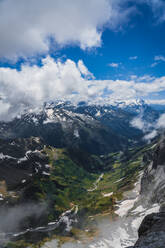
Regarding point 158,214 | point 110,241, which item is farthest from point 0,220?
point 158,214

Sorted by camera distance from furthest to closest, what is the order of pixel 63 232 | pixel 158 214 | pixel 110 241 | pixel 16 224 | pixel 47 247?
pixel 16 224 → pixel 63 232 → pixel 47 247 → pixel 110 241 → pixel 158 214

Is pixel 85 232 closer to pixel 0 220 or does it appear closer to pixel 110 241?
pixel 110 241

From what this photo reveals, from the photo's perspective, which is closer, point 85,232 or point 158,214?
point 158,214

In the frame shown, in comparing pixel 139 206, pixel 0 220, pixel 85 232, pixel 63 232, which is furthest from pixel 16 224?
pixel 139 206

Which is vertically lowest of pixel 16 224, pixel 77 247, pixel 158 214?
pixel 158 214

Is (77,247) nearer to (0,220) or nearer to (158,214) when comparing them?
(0,220)

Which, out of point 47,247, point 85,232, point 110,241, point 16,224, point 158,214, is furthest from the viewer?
point 16,224

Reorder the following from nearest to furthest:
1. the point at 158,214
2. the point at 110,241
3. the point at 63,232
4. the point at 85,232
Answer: the point at 158,214, the point at 110,241, the point at 85,232, the point at 63,232

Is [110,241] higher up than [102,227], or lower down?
lower down

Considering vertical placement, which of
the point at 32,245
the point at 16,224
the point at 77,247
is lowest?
the point at 77,247
